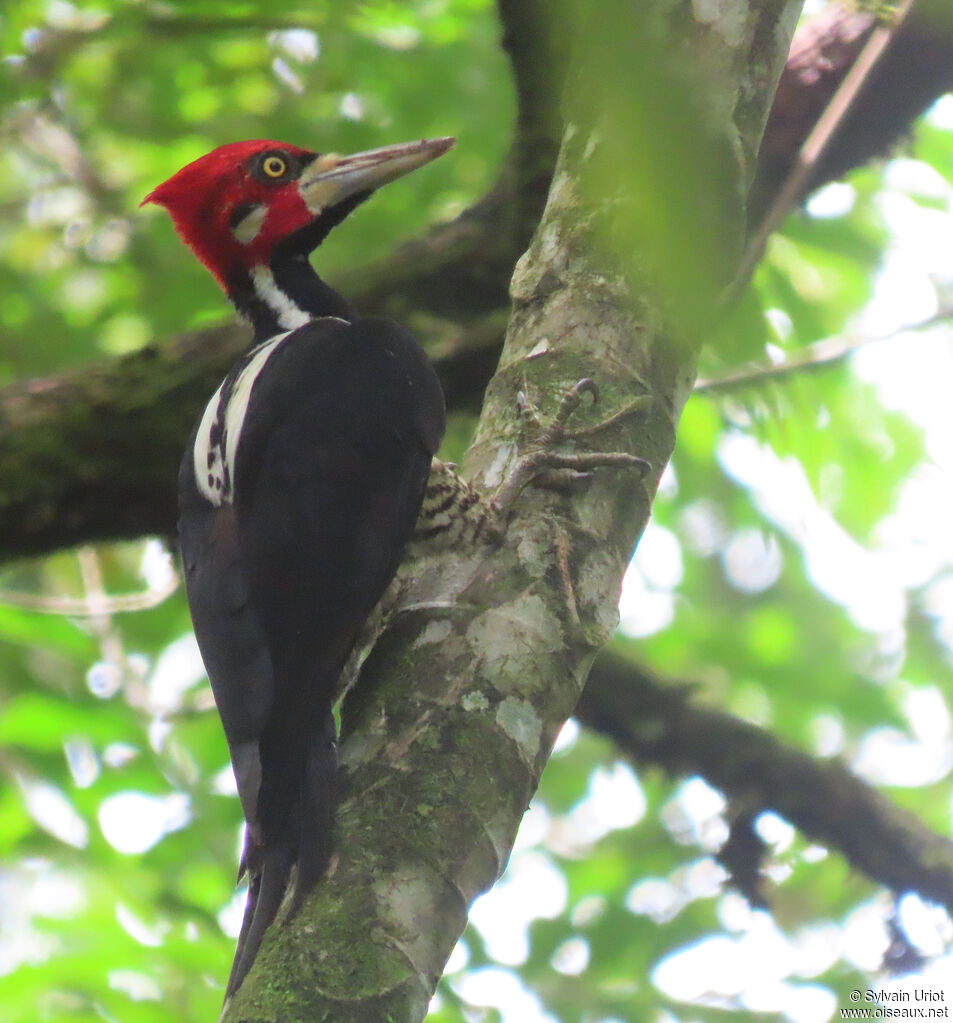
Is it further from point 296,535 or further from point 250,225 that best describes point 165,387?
point 296,535

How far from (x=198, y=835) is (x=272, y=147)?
80.5 inches

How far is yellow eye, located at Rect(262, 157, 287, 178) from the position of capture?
314 centimetres

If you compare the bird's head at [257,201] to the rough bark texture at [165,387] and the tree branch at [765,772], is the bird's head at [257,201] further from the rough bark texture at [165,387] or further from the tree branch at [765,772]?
the tree branch at [765,772]

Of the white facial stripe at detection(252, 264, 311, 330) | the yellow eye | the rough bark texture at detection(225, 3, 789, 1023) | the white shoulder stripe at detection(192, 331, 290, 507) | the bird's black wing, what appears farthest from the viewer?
the yellow eye

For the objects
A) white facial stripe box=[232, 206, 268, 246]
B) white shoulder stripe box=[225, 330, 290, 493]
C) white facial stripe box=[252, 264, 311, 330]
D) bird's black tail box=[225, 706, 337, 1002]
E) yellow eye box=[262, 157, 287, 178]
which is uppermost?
yellow eye box=[262, 157, 287, 178]

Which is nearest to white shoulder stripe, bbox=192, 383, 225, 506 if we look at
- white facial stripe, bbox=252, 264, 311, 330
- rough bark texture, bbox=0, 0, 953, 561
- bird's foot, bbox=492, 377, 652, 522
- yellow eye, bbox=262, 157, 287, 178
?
white facial stripe, bbox=252, 264, 311, 330

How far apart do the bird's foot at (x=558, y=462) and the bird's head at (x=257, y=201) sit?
1.23 metres

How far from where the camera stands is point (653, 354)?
83.5 inches

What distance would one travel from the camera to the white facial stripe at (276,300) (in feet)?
9.91

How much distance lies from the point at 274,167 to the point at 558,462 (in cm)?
152

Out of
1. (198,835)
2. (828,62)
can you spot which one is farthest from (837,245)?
(198,835)

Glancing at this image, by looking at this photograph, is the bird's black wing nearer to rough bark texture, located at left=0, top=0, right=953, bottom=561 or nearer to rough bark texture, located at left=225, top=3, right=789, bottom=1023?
rough bark texture, located at left=225, top=3, right=789, bottom=1023

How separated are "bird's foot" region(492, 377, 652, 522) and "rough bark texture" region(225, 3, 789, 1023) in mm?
19

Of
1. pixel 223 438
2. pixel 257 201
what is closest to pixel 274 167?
pixel 257 201
